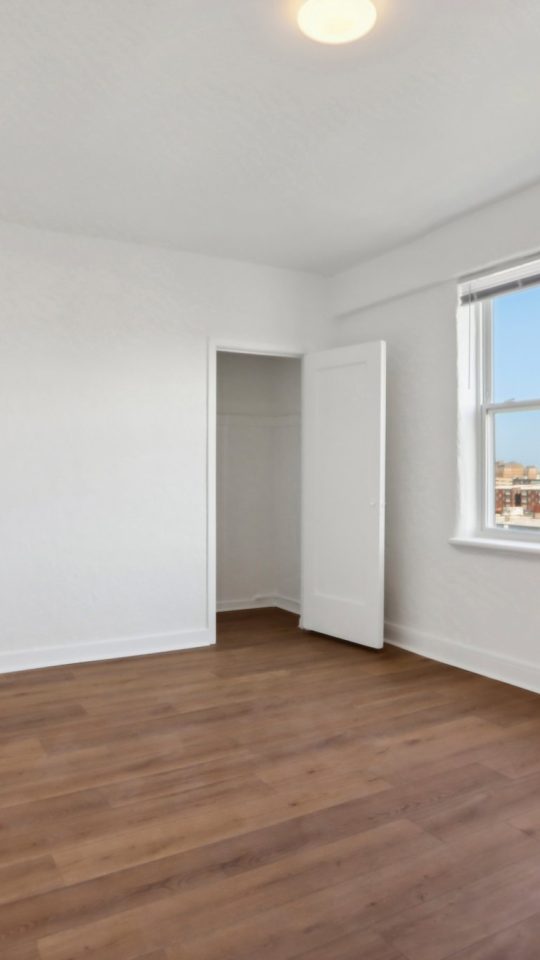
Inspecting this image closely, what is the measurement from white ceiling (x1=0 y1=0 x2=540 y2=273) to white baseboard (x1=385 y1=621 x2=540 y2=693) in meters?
2.65

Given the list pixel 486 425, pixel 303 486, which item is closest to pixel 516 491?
pixel 486 425

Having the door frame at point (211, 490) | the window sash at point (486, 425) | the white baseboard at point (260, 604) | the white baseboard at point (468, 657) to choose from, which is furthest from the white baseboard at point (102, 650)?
the window sash at point (486, 425)

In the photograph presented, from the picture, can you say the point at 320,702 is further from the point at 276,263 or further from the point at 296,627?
the point at 276,263

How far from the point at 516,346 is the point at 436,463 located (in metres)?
0.89

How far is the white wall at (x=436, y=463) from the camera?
153 inches

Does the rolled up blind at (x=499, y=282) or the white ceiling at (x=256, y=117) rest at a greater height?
the white ceiling at (x=256, y=117)

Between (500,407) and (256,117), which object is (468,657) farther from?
(256,117)

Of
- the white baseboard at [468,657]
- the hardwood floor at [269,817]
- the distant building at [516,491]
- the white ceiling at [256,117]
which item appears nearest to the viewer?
the hardwood floor at [269,817]

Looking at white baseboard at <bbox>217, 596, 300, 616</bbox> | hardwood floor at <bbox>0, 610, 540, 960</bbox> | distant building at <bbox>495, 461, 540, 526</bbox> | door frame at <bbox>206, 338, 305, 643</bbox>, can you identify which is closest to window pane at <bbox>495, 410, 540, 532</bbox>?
distant building at <bbox>495, 461, 540, 526</bbox>

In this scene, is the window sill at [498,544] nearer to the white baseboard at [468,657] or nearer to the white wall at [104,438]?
the white baseboard at [468,657]

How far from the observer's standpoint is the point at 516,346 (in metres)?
4.11

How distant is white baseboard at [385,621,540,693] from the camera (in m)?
3.83

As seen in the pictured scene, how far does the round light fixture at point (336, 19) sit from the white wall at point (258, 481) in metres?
3.67

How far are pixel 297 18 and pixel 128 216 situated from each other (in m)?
2.04
